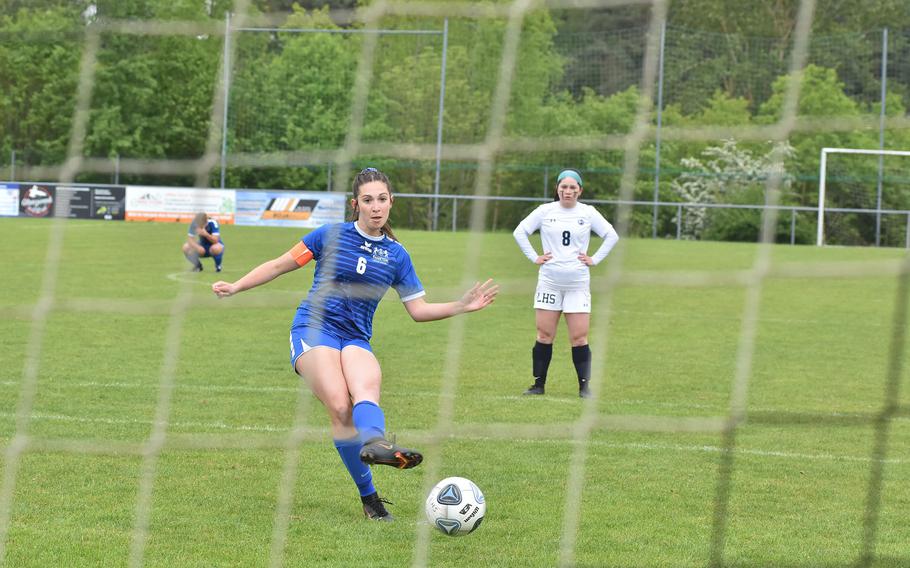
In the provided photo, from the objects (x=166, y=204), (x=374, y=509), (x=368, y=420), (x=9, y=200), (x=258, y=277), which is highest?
(x=166, y=204)

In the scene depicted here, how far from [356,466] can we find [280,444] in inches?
65.7

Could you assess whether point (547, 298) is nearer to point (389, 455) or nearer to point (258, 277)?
point (258, 277)

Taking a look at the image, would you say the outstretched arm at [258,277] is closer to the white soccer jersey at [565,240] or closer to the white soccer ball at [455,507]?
the white soccer ball at [455,507]

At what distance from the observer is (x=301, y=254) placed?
567 cm

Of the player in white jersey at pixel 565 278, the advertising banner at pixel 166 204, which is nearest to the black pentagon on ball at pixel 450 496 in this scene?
the player in white jersey at pixel 565 278

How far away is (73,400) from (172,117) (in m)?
7.32

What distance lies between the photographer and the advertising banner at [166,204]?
99.8 ft

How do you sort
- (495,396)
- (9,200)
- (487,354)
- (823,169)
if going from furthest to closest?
(9,200)
(823,169)
(487,354)
(495,396)

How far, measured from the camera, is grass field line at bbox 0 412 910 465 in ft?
22.1

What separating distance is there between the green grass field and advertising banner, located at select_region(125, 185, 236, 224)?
1574 cm

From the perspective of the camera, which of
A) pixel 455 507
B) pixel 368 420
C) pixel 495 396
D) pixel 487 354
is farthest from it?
pixel 487 354

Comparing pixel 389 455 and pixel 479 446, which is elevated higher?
pixel 389 455

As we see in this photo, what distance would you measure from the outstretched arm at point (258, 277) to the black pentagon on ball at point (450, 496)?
120 cm

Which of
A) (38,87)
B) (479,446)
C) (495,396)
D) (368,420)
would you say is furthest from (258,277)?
(38,87)
